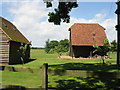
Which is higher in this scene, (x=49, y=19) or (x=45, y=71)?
(x=49, y=19)

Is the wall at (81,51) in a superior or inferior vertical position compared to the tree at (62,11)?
inferior

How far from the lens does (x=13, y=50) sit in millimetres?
20219

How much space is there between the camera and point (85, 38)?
3516cm

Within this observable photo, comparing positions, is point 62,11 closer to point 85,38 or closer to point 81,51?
point 81,51

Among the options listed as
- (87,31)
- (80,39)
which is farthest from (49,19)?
(87,31)

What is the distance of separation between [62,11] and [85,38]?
2444 cm

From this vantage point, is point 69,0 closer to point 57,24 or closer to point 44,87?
point 57,24

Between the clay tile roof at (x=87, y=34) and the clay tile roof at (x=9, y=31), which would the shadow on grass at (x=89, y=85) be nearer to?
the clay tile roof at (x=9, y=31)

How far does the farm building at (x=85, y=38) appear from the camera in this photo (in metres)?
33.5

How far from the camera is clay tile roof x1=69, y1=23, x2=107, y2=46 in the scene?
34.0 metres

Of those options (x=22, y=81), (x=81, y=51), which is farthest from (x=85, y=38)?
(x=22, y=81)

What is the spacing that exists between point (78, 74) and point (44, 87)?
0.95 m

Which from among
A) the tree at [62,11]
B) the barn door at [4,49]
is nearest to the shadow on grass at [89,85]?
the tree at [62,11]

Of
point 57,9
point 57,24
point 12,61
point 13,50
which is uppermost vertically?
point 57,9
